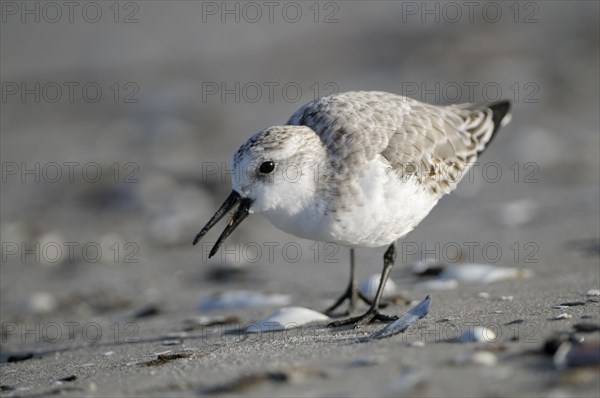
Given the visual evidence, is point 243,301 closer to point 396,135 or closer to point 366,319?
point 366,319

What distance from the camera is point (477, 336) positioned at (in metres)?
3.25

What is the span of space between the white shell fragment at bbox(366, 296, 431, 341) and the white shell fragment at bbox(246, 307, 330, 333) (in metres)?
0.71

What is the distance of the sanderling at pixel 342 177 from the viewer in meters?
4.24

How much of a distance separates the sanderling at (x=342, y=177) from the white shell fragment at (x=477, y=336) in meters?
0.97

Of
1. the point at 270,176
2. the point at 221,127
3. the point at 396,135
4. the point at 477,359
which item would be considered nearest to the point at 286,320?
the point at 270,176

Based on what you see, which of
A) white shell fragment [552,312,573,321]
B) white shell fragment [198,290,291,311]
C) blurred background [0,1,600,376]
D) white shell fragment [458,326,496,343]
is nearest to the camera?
white shell fragment [458,326,496,343]

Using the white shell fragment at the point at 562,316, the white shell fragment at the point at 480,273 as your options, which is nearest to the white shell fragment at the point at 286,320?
the white shell fragment at the point at 480,273

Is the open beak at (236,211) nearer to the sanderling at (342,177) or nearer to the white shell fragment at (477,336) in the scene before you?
the sanderling at (342,177)

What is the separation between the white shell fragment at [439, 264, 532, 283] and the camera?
5.00 metres

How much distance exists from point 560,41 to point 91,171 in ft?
19.9

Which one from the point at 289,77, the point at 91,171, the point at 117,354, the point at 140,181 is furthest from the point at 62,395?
the point at 289,77

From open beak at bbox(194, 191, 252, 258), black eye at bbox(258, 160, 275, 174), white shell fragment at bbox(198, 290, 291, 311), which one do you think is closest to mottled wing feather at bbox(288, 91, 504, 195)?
black eye at bbox(258, 160, 275, 174)

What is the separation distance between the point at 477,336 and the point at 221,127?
6.28 metres

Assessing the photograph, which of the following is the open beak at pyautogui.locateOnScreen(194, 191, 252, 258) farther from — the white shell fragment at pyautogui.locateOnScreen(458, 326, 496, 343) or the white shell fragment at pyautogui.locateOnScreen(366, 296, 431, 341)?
the white shell fragment at pyautogui.locateOnScreen(458, 326, 496, 343)
